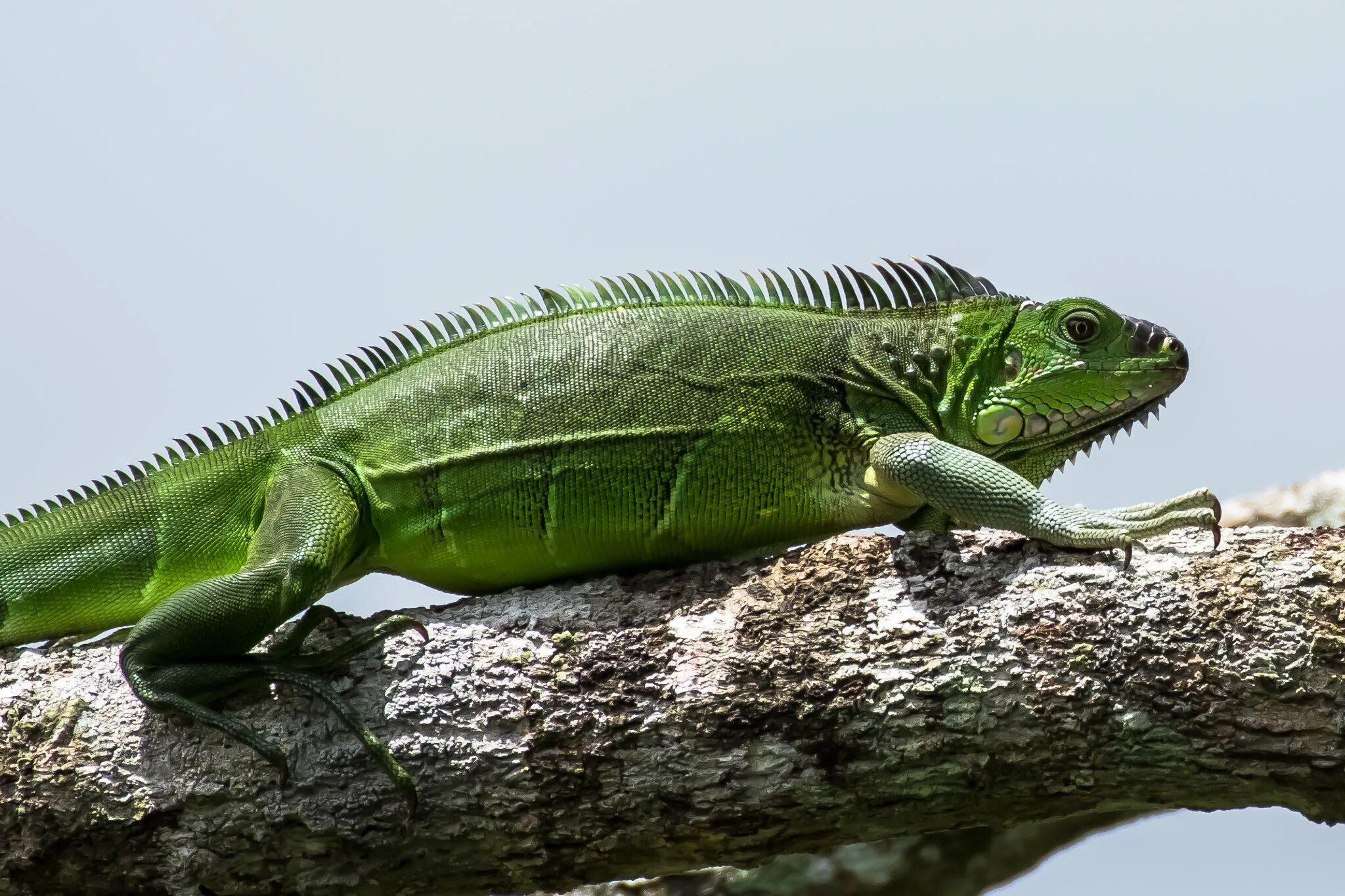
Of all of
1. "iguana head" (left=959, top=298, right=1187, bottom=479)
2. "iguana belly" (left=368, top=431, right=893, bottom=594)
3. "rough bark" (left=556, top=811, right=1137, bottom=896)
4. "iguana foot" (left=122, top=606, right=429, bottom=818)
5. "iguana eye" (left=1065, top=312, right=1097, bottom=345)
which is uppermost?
"iguana eye" (left=1065, top=312, right=1097, bottom=345)

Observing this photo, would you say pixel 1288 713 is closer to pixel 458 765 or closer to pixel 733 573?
pixel 733 573

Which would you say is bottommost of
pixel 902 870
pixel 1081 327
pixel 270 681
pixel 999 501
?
pixel 902 870

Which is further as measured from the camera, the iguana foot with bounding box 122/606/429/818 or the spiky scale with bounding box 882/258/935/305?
the spiky scale with bounding box 882/258/935/305

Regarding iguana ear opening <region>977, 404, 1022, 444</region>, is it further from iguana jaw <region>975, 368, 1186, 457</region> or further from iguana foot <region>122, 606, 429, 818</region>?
iguana foot <region>122, 606, 429, 818</region>

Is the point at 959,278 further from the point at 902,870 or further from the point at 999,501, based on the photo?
the point at 902,870

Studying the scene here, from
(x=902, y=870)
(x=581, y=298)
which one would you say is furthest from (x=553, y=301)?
(x=902, y=870)

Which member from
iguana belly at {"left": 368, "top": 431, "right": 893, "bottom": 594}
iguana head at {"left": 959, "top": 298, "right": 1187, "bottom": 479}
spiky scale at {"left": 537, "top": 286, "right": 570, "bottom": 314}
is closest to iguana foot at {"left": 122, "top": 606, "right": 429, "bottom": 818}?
iguana belly at {"left": 368, "top": 431, "right": 893, "bottom": 594}

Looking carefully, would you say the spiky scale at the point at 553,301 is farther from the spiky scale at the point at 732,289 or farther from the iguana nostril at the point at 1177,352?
the iguana nostril at the point at 1177,352
